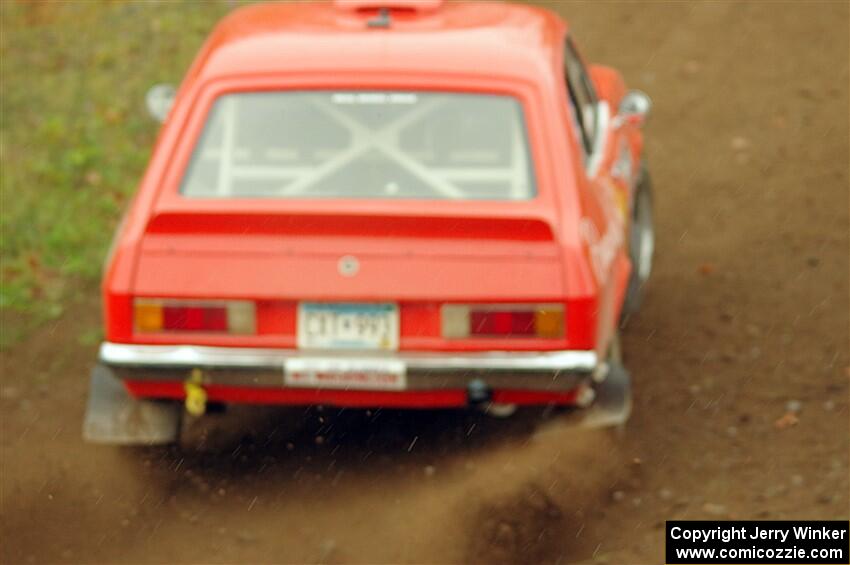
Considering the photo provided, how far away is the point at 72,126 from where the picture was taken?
1024 centimetres

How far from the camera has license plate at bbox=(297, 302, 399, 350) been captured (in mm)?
5098

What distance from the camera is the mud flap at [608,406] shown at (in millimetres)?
5535

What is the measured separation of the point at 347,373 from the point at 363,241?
455mm

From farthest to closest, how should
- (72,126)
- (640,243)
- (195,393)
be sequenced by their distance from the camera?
(72,126) < (640,243) < (195,393)

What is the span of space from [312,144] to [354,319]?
774 millimetres

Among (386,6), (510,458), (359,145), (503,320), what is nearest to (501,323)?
(503,320)

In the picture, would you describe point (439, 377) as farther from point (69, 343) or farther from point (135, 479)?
point (69, 343)

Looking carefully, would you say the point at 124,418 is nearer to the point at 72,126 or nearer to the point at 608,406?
the point at 608,406

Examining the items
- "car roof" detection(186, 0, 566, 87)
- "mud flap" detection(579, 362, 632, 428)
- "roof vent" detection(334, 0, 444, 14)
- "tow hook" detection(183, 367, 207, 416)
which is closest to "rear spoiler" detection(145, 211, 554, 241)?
"tow hook" detection(183, 367, 207, 416)

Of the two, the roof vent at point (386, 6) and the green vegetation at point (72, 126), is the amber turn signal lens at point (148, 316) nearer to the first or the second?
the roof vent at point (386, 6)

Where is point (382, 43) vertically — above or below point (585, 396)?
above

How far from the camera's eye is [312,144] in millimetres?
5512

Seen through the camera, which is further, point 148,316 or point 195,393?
point 195,393

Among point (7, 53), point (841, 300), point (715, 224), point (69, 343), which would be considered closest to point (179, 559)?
point (69, 343)
